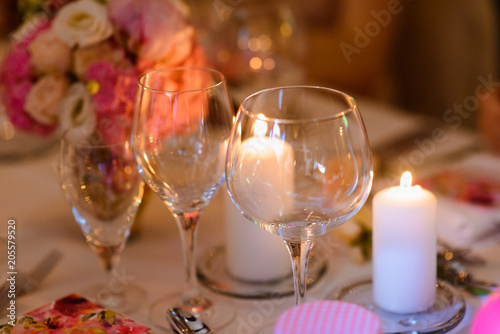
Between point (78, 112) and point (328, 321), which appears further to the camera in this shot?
point (78, 112)

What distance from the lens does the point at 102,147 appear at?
0.80 metres

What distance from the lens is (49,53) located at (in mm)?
873

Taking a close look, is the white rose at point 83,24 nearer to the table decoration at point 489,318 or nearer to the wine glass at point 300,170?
the wine glass at point 300,170

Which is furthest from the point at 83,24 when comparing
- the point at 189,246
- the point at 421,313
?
the point at 421,313

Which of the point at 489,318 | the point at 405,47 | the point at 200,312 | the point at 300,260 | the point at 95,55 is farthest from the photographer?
the point at 405,47

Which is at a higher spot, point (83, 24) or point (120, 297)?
point (83, 24)

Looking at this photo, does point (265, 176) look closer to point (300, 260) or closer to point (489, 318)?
point (300, 260)

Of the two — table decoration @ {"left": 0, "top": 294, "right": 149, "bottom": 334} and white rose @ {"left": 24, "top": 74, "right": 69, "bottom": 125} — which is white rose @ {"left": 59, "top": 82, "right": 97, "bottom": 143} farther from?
table decoration @ {"left": 0, "top": 294, "right": 149, "bottom": 334}

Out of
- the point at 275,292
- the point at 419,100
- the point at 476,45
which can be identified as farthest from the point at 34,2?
the point at 419,100

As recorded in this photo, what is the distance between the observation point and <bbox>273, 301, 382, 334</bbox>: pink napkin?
1.74ft

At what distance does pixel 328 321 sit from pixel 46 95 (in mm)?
569

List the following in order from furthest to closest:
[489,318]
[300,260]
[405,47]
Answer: [405,47] < [300,260] < [489,318]

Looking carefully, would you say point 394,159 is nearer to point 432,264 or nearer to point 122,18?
point 432,264

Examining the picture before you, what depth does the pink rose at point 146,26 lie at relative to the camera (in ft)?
2.84
